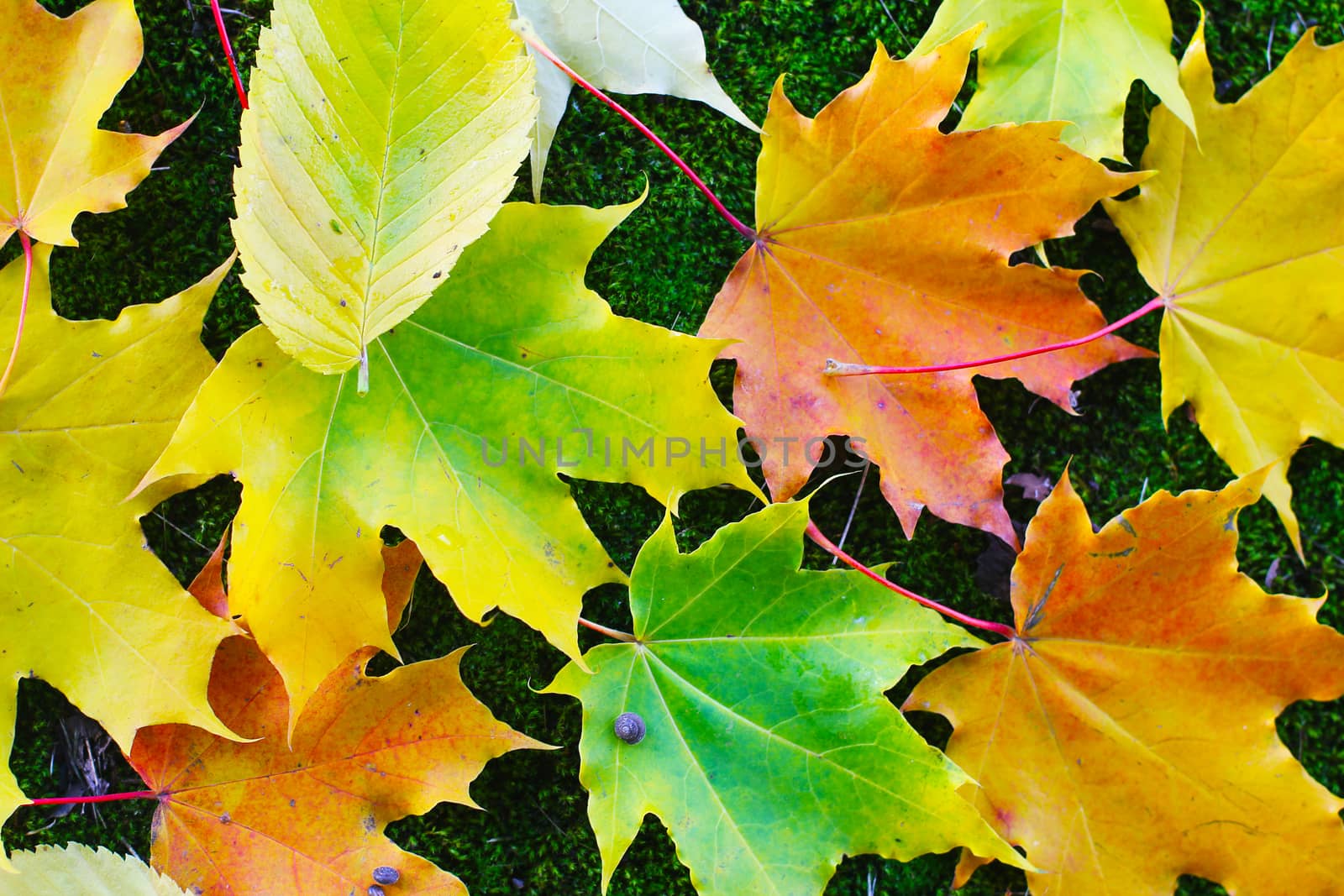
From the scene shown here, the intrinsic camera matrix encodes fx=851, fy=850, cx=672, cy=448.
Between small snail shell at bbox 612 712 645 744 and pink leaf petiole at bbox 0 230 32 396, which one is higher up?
pink leaf petiole at bbox 0 230 32 396

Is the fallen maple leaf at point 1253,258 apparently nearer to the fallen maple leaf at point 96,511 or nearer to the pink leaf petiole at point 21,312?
the fallen maple leaf at point 96,511

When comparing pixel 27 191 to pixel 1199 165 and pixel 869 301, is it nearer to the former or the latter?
pixel 869 301

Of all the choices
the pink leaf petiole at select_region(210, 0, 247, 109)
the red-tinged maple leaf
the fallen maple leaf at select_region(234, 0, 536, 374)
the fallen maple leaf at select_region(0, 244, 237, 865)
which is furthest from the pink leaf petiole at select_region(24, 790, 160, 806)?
the pink leaf petiole at select_region(210, 0, 247, 109)

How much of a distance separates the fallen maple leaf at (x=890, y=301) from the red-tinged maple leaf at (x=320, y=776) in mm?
500

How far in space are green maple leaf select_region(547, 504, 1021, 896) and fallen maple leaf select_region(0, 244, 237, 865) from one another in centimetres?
46

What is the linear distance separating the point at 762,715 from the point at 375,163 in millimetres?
747

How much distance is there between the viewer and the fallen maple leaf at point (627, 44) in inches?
39.9

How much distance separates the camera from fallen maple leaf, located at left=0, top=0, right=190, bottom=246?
97 cm

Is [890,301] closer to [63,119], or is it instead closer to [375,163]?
[375,163]

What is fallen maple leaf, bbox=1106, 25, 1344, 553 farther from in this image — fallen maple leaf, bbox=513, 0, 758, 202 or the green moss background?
fallen maple leaf, bbox=513, 0, 758, 202

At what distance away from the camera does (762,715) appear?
1029 millimetres

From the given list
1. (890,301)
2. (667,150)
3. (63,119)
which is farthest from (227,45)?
(890,301)

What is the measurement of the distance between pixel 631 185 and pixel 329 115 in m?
0.47

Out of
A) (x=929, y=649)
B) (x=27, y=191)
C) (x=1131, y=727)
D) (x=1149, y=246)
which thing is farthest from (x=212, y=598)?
(x=1149, y=246)
